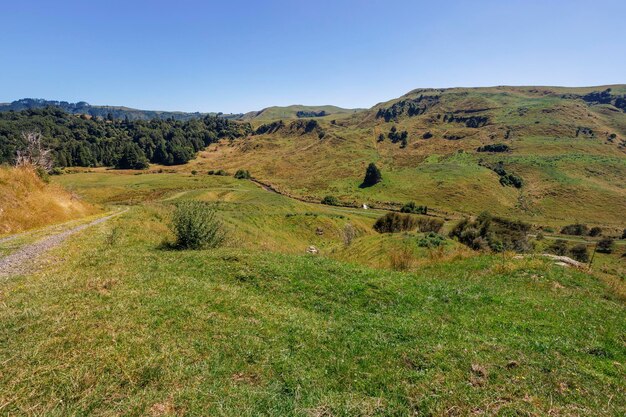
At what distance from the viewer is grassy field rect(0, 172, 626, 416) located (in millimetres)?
6699

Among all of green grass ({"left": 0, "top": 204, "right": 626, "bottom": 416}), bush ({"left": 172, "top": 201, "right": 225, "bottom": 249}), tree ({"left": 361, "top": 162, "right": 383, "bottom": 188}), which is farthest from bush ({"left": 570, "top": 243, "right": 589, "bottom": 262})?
tree ({"left": 361, "top": 162, "right": 383, "bottom": 188})

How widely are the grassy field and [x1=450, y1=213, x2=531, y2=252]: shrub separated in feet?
99.2

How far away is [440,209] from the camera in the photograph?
10475 centimetres

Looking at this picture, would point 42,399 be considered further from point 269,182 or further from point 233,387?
point 269,182

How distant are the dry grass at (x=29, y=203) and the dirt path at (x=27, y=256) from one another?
6.47 metres

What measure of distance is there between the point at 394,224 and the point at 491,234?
783 inches

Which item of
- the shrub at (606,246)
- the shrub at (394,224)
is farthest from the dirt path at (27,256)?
the shrub at (606,246)

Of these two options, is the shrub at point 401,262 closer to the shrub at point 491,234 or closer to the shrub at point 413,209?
the shrub at point 491,234

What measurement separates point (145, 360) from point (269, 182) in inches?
5284

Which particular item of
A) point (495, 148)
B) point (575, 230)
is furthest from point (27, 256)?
point (495, 148)

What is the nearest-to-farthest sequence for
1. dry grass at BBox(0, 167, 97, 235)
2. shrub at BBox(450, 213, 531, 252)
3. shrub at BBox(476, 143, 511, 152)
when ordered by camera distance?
1. dry grass at BBox(0, 167, 97, 235)
2. shrub at BBox(450, 213, 531, 252)
3. shrub at BBox(476, 143, 511, 152)

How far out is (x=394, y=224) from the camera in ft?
221

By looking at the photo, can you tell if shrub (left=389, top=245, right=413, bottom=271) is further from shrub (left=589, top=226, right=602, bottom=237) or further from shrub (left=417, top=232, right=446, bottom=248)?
shrub (left=589, top=226, right=602, bottom=237)

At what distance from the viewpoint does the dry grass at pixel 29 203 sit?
24172 millimetres
